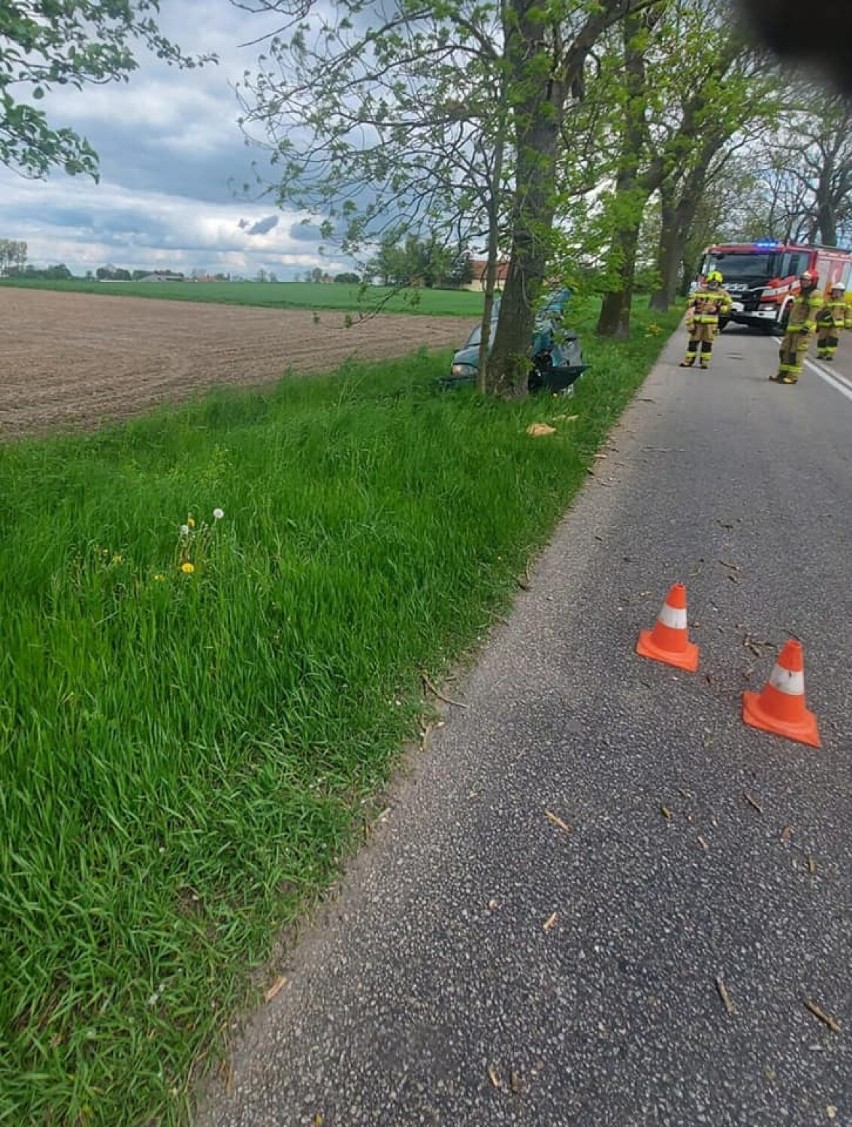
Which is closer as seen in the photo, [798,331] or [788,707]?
[788,707]

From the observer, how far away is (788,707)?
8.37ft

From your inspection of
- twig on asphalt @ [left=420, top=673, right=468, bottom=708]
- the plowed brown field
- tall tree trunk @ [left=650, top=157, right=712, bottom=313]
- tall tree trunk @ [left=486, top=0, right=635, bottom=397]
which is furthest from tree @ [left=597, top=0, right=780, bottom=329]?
tall tree trunk @ [left=650, top=157, right=712, bottom=313]

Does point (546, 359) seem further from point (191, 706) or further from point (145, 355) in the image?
point (145, 355)

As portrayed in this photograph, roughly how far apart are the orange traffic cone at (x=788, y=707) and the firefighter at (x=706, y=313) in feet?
42.1

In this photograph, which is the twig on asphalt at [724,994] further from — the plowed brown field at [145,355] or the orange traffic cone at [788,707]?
the plowed brown field at [145,355]

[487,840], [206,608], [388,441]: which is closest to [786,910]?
[487,840]

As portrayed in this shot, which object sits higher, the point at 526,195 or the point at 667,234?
the point at 667,234

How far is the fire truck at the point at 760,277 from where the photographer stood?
22.5 m

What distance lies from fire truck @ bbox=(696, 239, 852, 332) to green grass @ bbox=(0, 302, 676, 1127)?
23158 millimetres

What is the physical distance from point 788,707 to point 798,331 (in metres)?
11.8

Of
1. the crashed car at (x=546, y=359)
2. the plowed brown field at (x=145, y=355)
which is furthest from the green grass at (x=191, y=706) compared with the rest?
the plowed brown field at (x=145, y=355)

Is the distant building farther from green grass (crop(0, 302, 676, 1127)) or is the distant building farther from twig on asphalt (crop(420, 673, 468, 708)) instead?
twig on asphalt (crop(420, 673, 468, 708))

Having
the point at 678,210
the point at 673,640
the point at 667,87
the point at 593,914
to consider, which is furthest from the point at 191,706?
the point at 678,210

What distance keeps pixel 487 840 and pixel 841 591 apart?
3132mm
